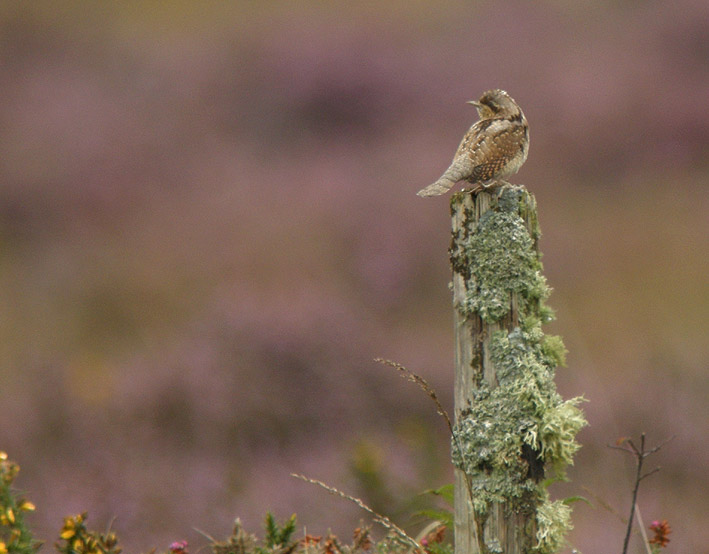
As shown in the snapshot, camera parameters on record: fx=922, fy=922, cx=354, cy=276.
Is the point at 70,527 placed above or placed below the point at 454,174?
below

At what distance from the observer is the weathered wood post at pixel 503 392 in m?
2.24

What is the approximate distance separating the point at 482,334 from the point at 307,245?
7.33 metres

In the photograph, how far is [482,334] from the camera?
2297mm

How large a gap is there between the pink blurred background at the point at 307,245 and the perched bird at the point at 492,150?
5.96ft

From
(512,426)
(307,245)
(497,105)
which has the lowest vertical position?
(512,426)

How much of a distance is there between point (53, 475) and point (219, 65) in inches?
319

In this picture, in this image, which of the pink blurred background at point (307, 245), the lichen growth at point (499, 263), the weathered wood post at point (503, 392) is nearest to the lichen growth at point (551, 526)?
the weathered wood post at point (503, 392)

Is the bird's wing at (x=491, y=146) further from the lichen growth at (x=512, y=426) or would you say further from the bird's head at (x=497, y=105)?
the lichen growth at (x=512, y=426)

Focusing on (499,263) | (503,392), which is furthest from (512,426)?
(499,263)

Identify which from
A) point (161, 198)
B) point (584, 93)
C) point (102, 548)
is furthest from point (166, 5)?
point (102, 548)

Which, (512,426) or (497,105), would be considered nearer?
(512,426)

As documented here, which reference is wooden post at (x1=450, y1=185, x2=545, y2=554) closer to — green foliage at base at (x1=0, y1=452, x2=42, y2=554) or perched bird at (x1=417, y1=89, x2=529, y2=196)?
perched bird at (x1=417, y1=89, x2=529, y2=196)

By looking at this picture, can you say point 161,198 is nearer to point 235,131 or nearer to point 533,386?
point 235,131

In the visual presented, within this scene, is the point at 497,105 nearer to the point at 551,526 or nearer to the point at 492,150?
the point at 492,150
